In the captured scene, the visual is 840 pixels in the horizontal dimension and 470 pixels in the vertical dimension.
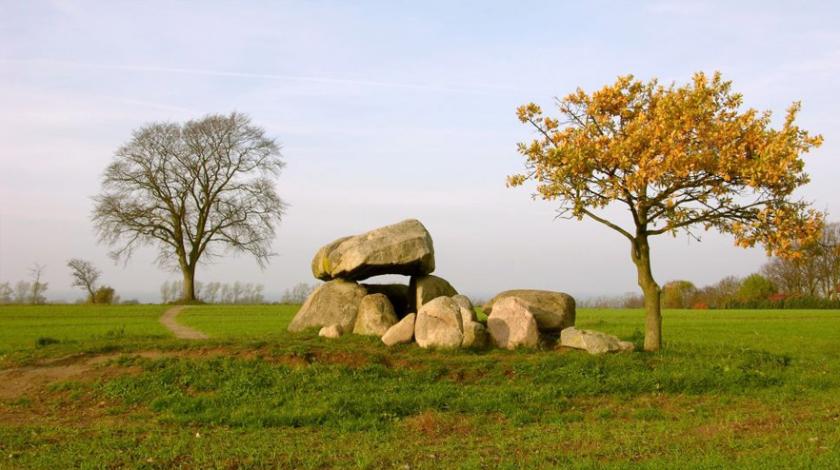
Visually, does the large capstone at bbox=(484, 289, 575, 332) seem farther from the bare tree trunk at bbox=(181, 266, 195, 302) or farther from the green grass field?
the bare tree trunk at bbox=(181, 266, 195, 302)

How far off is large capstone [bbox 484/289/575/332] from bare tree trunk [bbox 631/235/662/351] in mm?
2128

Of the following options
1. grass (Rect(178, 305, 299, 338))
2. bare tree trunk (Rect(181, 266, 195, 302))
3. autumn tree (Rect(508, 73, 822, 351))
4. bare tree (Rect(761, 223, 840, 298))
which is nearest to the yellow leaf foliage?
autumn tree (Rect(508, 73, 822, 351))

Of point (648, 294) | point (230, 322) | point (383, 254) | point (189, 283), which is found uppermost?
point (383, 254)

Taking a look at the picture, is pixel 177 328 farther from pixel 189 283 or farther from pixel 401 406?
pixel 189 283

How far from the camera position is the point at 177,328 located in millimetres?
28078

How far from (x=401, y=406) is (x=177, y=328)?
18041 millimetres

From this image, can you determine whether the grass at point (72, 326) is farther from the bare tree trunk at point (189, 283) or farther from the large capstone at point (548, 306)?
the large capstone at point (548, 306)

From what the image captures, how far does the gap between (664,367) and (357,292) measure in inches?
365

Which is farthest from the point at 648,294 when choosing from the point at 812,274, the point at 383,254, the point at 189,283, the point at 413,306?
the point at 812,274

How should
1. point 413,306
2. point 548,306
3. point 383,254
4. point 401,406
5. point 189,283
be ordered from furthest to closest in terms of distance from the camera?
point 189,283 < point 413,306 < point 383,254 < point 548,306 < point 401,406

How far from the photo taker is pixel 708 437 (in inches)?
416

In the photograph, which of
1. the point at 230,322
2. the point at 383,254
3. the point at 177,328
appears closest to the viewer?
the point at 383,254

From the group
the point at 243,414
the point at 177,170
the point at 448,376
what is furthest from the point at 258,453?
the point at 177,170

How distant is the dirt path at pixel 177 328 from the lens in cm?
2392
